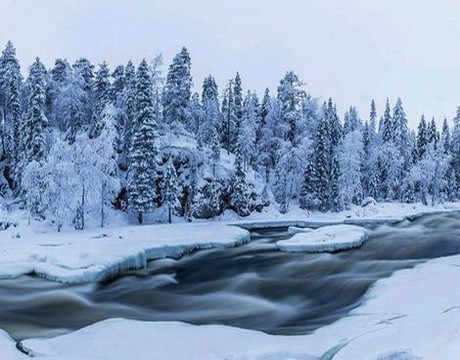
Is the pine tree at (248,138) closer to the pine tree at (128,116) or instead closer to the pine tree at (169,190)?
the pine tree at (128,116)

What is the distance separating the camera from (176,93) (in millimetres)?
60094

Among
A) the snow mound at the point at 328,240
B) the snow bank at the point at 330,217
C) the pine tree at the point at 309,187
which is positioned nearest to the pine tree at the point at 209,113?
the pine tree at the point at 309,187

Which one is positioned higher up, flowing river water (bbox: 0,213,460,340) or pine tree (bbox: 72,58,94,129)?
pine tree (bbox: 72,58,94,129)

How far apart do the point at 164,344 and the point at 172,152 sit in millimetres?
44478

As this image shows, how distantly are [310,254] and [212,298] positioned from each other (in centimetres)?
948

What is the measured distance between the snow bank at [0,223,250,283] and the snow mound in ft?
16.7

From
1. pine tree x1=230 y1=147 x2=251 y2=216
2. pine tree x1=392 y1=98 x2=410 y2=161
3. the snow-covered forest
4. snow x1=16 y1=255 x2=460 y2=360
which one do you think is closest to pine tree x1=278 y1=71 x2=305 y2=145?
the snow-covered forest

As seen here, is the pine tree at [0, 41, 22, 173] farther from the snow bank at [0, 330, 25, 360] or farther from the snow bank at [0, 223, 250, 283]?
the snow bank at [0, 330, 25, 360]

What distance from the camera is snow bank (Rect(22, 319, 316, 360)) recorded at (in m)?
9.11

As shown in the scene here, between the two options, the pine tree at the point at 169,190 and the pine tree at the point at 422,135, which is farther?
the pine tree at the point at 422,135

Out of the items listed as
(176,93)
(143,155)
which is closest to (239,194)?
(143,155)

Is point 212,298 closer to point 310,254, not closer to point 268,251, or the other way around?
point 310,254

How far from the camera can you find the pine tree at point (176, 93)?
60219 millimetres

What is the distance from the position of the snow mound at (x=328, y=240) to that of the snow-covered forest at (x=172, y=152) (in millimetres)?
19236
